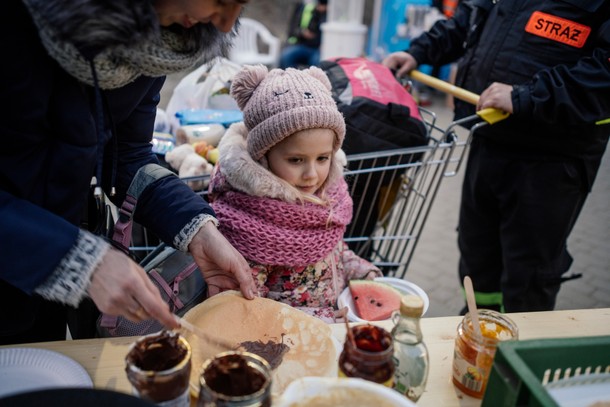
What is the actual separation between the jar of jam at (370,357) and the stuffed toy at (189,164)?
1.37m

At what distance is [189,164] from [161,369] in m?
1.40

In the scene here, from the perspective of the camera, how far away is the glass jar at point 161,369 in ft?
3.01

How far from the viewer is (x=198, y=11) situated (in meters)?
1.11

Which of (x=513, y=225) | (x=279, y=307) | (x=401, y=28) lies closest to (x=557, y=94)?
(x=513, y=225)

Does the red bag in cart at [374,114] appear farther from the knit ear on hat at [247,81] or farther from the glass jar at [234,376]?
the glass jar at [234,376]

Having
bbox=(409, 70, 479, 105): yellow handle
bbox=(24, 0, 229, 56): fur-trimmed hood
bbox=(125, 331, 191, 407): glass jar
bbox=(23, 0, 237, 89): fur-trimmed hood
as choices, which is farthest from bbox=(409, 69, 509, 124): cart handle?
bbox=(125, 331, 191, 407): glass jar

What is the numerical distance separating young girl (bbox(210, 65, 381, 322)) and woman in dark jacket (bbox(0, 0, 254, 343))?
51 centimetres

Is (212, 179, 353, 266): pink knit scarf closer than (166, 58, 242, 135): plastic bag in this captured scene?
Yes

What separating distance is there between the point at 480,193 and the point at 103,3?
2297 millimetres

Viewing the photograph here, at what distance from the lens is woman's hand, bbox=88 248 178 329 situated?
106 cm

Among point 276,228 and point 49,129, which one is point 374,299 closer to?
point 276,228

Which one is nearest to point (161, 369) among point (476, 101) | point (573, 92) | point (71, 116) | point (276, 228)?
point (71, 116)

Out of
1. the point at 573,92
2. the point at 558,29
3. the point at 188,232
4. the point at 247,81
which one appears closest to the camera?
the point at 188,232

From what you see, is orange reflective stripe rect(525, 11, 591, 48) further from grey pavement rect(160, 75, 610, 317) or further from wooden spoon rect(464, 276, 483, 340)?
wooden spoon rect(464, 276, 483, 340)
